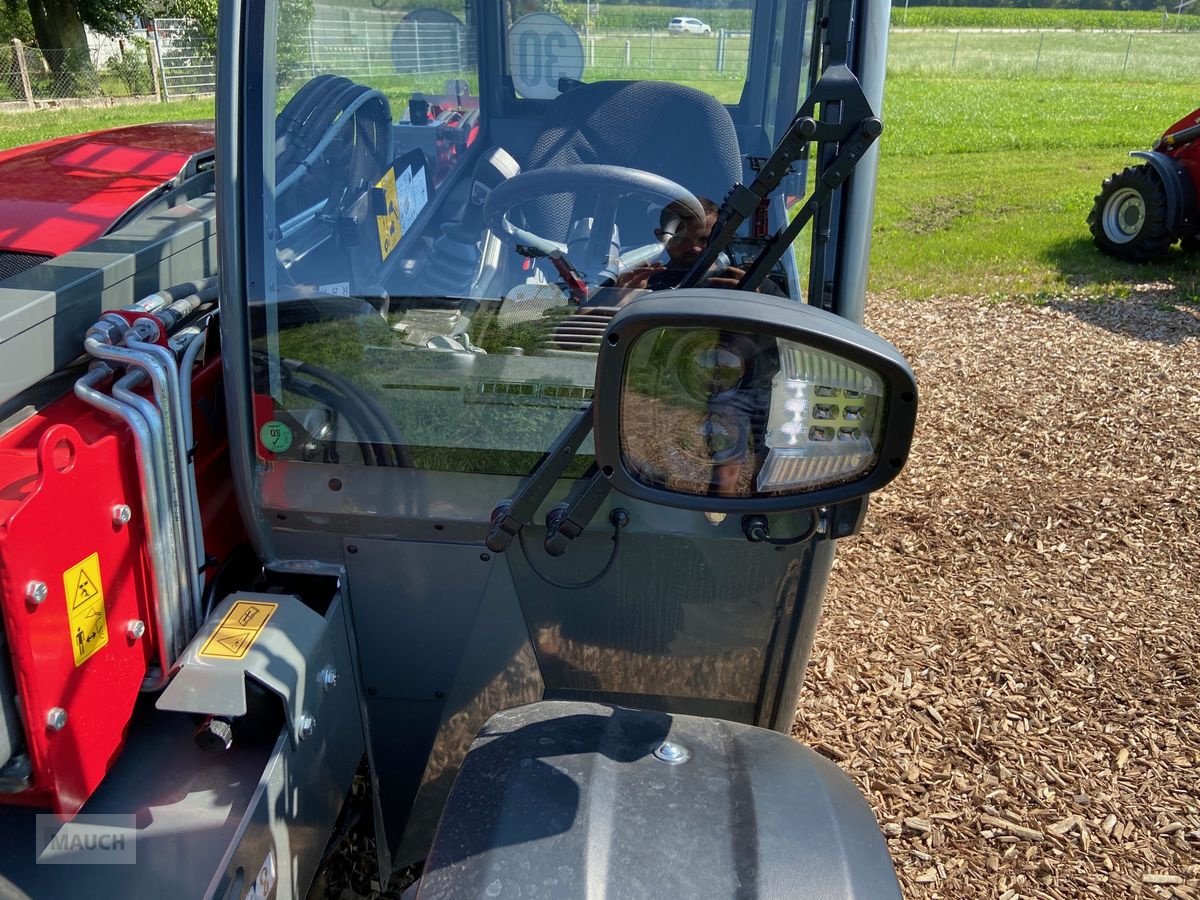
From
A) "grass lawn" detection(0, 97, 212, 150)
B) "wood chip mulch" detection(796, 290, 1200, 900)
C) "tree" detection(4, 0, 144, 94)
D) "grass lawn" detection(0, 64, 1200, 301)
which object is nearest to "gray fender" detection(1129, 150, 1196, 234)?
"grass lawn" detection(0, 64, 1200, 301)

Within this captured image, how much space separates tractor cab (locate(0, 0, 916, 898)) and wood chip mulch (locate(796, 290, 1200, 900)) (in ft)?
4.41

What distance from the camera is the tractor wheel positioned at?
28.8 ft

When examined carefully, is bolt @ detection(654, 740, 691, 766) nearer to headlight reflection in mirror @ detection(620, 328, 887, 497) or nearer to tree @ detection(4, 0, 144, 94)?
headlight reflection in mirror @ detection(620, 328, 887, 497)

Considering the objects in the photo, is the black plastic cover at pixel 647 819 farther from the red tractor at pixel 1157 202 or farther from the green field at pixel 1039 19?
the green field at pixel 1039 19

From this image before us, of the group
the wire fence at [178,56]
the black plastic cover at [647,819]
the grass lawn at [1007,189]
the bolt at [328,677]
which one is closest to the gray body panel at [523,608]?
the bolt at [328,677]

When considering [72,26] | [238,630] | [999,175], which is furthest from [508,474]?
[72,26]

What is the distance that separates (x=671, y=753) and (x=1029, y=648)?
2.58m

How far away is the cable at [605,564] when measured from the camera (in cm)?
175

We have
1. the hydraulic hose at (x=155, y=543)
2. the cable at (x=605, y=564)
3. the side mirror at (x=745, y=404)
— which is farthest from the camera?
the cable at (x=605, y=564)

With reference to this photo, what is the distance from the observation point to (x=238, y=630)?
5.62ft

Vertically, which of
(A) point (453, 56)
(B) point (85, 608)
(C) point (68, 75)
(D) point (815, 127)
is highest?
(C) point (68, 75)

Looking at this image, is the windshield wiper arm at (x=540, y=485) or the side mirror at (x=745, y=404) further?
the windshield wiper arm at (x=540, y=485)

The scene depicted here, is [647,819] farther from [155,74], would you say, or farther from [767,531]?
[155,74]

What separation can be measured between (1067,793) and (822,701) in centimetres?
79
